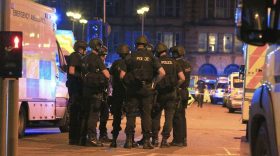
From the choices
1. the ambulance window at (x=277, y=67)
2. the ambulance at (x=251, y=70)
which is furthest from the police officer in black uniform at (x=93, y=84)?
the ambulance window at (x=277, y=67)

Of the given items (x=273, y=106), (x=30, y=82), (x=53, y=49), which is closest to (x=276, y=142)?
(x=273, y=106)

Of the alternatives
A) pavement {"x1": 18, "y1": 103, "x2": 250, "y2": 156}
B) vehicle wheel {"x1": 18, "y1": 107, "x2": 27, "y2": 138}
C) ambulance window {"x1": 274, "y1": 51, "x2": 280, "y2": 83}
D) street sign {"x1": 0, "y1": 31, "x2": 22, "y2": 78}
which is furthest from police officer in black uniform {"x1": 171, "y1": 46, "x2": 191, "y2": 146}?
ambulance window {"x1": 274, "y1": 51, "x2": 280, "y2": 83}

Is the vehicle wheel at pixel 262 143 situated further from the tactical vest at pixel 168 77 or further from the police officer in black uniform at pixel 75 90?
the police officer in black uniform at pixel 75 90

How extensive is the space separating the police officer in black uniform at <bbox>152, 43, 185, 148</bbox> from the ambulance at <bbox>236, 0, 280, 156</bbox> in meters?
5.75

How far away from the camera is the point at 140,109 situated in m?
11.5

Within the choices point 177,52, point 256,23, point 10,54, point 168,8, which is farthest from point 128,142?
point 168,8

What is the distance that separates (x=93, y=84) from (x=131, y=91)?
30.5 inches

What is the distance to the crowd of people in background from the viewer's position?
1126 centimetres

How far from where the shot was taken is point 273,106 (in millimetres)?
4898

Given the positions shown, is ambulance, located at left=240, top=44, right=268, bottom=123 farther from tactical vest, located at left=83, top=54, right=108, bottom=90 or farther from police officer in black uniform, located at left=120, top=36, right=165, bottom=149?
tactical vest, located at left=83, top=54, right=108, bottom=90

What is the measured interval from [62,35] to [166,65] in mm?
7409

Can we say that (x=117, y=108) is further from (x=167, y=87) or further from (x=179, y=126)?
(x=179, y=126)

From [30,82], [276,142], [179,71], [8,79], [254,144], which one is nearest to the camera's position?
[276,142]

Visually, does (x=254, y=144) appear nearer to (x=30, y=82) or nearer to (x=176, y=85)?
(x=176, y=85)
